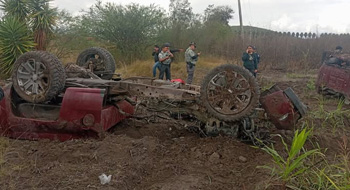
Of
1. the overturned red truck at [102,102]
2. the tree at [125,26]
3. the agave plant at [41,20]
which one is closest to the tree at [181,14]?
the tree at [125,26]

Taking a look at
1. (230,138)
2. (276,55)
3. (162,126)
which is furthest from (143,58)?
(230,138)

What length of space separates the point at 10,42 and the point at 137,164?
32.6ft

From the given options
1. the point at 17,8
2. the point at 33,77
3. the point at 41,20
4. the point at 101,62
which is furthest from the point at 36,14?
the point at 33,77

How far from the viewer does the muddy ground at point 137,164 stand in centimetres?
350

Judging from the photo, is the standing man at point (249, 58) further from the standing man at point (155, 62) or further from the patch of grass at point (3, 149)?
the patch of grass at point (3, 149)

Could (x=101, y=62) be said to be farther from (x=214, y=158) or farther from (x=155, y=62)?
(x=155, y=62)

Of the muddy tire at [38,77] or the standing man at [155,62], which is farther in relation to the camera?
the standing man at [155,62]

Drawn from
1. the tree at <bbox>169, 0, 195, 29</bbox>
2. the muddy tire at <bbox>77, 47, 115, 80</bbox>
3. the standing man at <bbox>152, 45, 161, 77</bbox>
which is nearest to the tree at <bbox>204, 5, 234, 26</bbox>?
the tree at <bbox>169, 0, 195, 29</bbox>

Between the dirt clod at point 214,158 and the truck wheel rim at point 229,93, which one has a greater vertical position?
the truck wheel rim at point 229,93

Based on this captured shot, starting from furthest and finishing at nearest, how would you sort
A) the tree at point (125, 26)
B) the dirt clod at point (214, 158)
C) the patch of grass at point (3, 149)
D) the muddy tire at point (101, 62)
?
the tree at point (125, 26) → the muddy tire at point (101, 62) → the dirt clod at point (214, 158) → the patch of grass at point (3, 149)

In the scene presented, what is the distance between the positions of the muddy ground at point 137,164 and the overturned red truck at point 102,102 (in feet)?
0.87

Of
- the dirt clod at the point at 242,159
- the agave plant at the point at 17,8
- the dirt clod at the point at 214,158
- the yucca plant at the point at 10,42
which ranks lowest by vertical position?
the dirt clod at the point at 242,159

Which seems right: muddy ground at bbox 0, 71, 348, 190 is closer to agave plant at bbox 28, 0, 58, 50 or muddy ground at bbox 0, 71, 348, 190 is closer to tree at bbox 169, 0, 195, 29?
agave plant at bbox 28, 0, 58, 50

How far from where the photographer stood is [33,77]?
5.13 m
